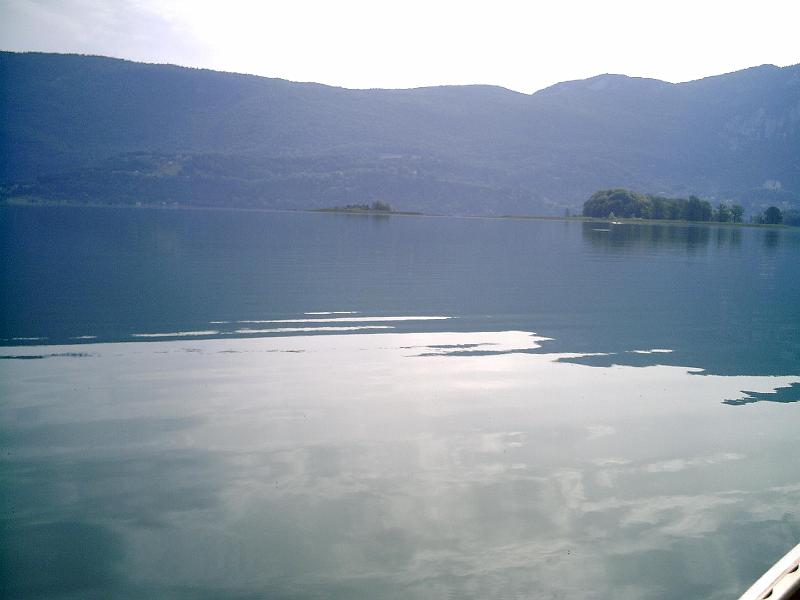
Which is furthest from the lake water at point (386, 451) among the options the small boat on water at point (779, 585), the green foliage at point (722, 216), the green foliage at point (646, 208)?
the green foliage at point (722, 216)

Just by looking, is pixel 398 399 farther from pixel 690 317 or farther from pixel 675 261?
pixel 675 261

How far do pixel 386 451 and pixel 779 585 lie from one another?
6.16 m

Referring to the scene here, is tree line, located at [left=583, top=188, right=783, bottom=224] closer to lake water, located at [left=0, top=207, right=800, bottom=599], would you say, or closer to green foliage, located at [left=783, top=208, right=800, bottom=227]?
green foliage, located at [left=783, top=208, right=800, bottom=227]

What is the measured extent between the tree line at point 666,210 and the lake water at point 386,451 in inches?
6642

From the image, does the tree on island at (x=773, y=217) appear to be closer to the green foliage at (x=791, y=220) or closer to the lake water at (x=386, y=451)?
the green foliage at (x=791, y=220)

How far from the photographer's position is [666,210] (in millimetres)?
181750

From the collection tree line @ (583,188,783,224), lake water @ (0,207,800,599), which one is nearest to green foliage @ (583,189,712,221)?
tree line @ (583,188,783,224)

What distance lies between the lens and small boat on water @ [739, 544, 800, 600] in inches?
157

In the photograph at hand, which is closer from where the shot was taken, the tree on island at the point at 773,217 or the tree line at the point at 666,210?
the tree line at the point at 666,210

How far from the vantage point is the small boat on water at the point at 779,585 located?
3.98 metres

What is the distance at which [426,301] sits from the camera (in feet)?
77.2

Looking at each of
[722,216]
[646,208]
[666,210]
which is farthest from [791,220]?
[646,208]

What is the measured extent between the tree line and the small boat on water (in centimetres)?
18401

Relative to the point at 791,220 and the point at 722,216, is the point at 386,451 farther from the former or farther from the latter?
the point at 791,220
